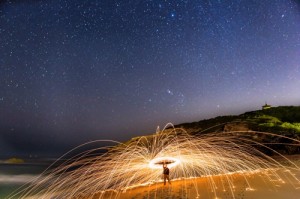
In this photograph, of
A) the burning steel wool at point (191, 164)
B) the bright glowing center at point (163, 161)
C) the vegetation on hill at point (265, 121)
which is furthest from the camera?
the vegetation on hill at point (265, 121)

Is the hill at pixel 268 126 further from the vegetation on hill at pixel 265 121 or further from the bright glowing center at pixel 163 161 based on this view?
the bright glowing center at pixel 163 161

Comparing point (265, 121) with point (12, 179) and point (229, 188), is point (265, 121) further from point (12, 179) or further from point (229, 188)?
point (12, 179)

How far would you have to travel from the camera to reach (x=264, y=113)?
2825cm

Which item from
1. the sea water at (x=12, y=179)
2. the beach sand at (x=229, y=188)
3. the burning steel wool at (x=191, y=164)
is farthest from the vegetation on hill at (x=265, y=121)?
the sea water at (x=12, y=179)

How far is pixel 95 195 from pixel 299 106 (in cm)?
2043

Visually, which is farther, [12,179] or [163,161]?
[12,179]

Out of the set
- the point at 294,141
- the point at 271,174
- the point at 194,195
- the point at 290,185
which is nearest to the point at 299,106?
the point at 294,141

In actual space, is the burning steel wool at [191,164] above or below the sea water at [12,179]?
above

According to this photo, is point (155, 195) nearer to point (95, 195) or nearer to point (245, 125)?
point (95, 195)

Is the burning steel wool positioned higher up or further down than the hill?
further down

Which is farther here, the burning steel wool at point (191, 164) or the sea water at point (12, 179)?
the sea water at point (12, 179)

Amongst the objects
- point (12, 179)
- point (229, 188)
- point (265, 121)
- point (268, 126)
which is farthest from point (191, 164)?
point (12, 179)

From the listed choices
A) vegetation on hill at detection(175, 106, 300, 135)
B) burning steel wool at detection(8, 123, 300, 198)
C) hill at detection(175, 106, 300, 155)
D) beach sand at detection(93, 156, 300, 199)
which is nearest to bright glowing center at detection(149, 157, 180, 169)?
burning steel wool at detection(8, 123, 300, 198)

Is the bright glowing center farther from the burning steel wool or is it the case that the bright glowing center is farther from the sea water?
the sea water
